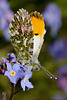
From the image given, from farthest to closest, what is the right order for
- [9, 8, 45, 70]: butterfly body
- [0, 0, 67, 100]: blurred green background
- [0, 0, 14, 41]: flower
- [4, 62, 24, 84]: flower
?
1. [0, 0, 14, 41]: flower
2. [0, 0, 67, 100]: blurred green background
3. [9, 8, 45, 70]: butterfly body
4. [4, 62, 24, 84]: flower

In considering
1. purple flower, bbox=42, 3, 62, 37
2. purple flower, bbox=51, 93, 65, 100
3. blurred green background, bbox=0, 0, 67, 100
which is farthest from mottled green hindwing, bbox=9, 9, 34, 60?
purple flower, bbox=42, 3, 62, 37

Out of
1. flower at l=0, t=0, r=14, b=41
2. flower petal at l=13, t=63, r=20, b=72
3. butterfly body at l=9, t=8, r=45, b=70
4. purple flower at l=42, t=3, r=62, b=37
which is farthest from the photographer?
purple flower at l=42, t=3, r=62, b=37

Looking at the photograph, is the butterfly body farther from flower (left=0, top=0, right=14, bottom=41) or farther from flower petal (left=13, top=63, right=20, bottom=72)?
flower (left=0, top=0, right=14, bottom=41)

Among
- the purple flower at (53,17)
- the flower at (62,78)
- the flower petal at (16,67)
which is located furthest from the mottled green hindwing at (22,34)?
the purple flower at (53,17)

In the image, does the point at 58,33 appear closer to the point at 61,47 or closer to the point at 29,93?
the point at 61,47

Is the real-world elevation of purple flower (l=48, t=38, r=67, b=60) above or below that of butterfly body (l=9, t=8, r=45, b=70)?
below

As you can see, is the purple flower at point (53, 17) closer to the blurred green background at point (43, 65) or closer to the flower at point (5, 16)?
the blurred green background at point (43, 65)

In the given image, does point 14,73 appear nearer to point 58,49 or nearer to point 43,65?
point 43,65

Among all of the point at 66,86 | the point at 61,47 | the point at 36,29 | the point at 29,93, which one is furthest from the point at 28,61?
the point at 61,47
